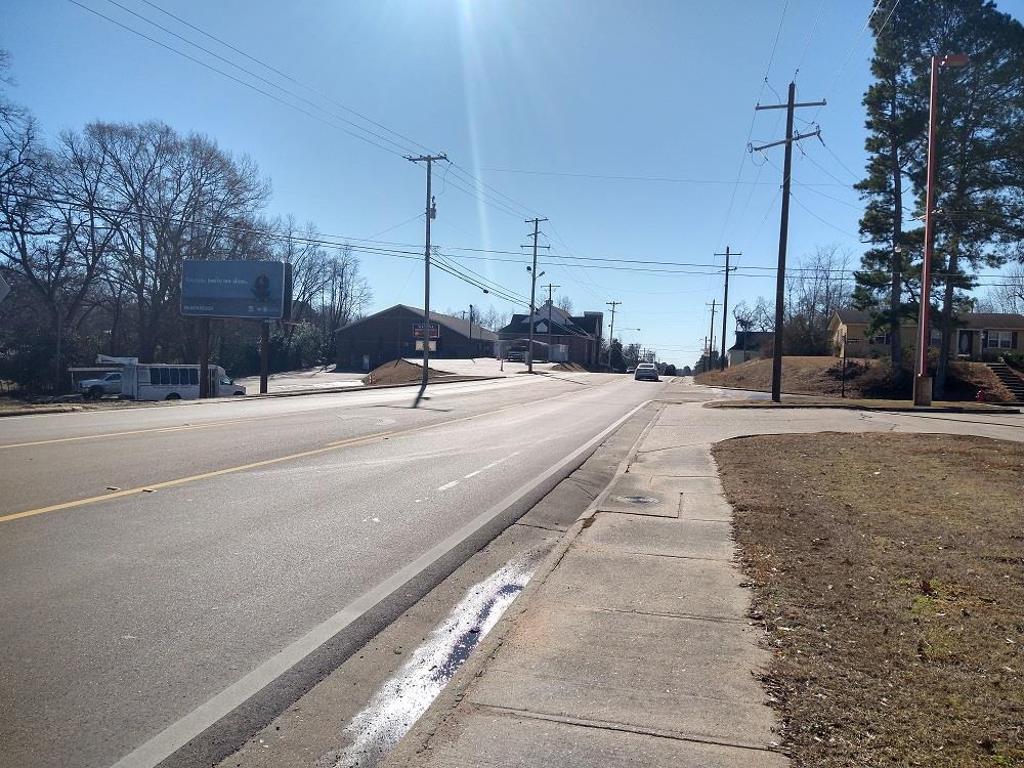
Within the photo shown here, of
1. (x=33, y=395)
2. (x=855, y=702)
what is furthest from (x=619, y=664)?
(x=33, y=395)

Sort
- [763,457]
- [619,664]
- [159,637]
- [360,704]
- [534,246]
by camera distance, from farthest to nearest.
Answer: [534,246] → [763,457] → [159,637] → [619,664] → [360,704]

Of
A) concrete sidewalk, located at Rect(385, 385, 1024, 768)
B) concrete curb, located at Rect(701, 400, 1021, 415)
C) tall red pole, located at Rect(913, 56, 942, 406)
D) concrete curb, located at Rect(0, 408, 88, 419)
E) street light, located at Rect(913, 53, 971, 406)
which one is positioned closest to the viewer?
concrete sidewalk, located at Rect(385, 385, 1024, 768)

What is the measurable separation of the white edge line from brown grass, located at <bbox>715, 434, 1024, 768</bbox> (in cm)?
272

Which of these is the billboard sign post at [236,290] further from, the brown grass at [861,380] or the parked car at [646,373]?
the parked car at [646,373]

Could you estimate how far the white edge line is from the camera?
11.5 ft

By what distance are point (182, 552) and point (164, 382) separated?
34.3 meters

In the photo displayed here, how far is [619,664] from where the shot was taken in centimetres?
445

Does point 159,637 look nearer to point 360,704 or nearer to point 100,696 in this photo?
point 100,696

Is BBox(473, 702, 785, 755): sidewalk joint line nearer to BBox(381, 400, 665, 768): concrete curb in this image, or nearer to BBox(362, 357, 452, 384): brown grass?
BBox(381, 400, 665, 768): concrete curb

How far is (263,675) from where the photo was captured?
4348 millimetres

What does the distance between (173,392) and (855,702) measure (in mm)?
38921

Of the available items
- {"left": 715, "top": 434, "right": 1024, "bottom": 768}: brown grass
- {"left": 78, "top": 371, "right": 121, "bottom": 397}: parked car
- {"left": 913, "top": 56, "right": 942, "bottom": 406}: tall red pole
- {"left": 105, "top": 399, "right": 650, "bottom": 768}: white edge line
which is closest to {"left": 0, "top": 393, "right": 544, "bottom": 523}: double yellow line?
{"left": 105, "top": 399, "right": 650, "bottom": 768}: white edge line

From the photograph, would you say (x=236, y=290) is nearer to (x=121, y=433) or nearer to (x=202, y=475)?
(x=121, y=433)

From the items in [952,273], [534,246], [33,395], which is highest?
[534,246]
